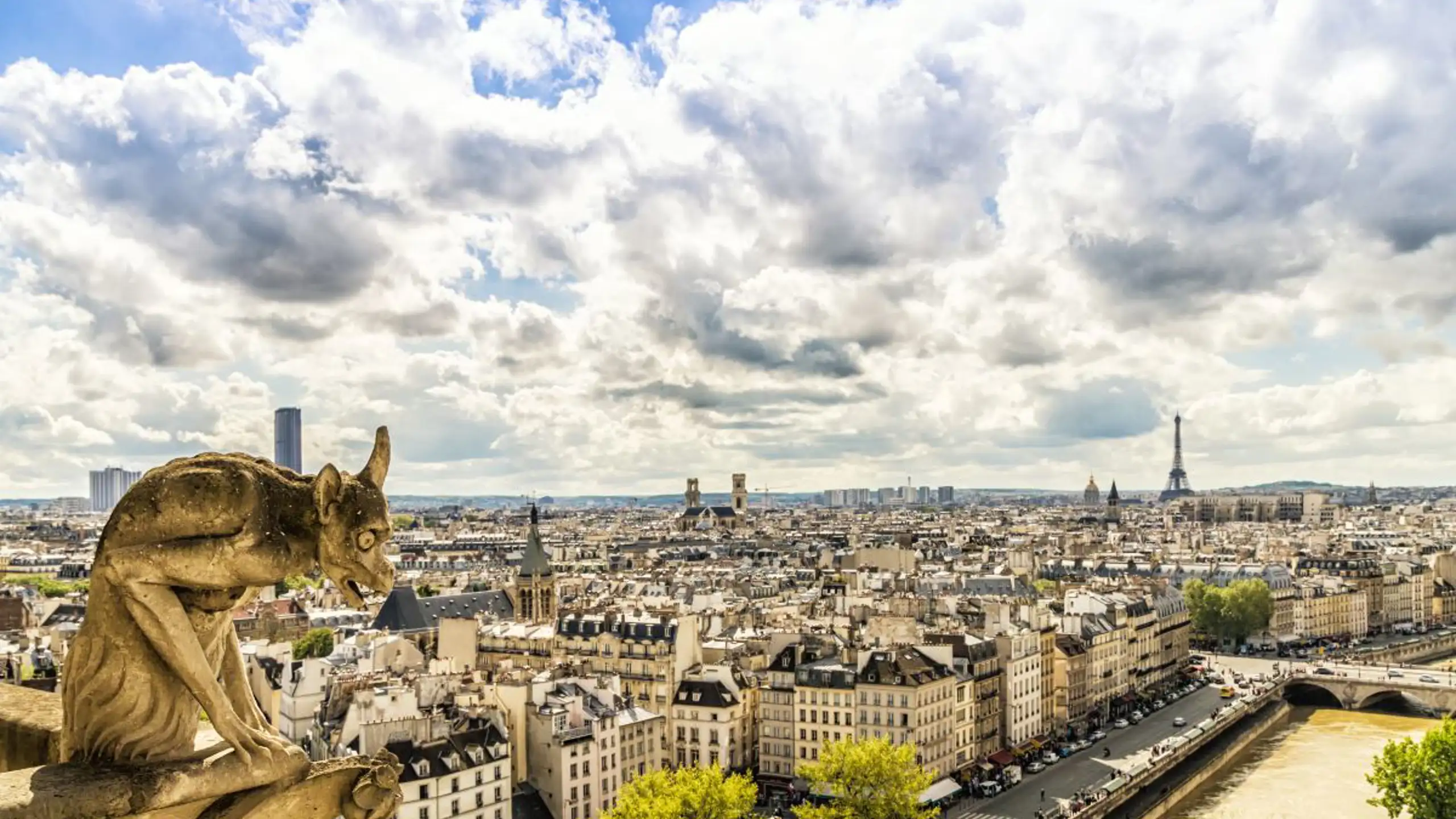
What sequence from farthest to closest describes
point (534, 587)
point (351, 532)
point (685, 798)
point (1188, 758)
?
1. point (534, 587)
2. point (1188, 758)
3. point (685, 798)
4. point (351, 532)

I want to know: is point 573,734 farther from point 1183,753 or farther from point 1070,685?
point 1070,685

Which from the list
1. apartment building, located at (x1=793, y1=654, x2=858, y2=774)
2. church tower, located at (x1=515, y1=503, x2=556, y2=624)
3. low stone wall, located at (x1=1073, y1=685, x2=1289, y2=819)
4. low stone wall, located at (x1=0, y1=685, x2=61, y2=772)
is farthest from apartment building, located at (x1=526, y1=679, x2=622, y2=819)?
church tower, located at (x1=515, y1=503, x2=556, y2=624)

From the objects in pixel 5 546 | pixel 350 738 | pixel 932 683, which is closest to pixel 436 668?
pixel 350 738

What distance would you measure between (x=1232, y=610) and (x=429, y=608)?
68.2m

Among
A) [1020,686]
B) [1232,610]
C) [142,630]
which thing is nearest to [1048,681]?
[1020,686]

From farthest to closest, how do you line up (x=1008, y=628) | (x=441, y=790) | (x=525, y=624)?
(x=525, y=624) → (x=1008, y=628) → (x=441, y=790)

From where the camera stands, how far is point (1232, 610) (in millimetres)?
109625

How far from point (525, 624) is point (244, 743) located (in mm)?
72893

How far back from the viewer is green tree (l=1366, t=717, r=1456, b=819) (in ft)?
151

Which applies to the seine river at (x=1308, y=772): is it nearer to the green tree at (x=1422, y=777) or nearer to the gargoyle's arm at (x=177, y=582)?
the green tree at (x=1422, y=777)

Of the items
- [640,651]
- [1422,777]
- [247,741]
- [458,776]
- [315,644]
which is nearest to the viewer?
[247,741]

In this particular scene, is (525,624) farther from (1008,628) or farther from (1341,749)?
(1341,749)

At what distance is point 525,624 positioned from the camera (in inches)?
3063

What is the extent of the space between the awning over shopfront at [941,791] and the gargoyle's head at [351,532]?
51.6 metres
